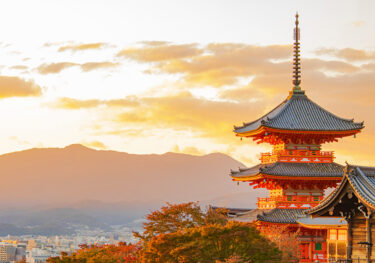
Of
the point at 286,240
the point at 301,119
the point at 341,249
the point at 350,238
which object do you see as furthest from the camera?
the point at 301,119

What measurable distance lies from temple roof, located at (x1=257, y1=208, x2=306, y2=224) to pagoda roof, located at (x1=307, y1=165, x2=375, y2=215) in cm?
2284

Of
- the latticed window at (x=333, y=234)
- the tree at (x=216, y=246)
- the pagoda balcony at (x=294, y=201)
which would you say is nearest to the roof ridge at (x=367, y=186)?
the tree at (x=216, y=246)

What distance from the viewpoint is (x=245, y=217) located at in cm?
5919

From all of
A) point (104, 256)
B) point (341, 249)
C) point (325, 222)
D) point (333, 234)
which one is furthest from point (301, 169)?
point (104, 256)

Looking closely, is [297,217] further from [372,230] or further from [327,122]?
[372,230]

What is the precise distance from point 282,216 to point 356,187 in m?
26.1

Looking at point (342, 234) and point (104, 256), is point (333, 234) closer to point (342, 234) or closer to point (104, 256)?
point (342, 234)

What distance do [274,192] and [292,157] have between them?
10.3 feet

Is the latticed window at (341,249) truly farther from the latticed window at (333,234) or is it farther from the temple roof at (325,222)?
the temple roof at (325,222)

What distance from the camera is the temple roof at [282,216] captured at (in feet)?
180

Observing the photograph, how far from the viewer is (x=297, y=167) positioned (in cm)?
5669

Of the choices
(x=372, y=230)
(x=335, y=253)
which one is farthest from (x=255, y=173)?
(x=372, y=230)

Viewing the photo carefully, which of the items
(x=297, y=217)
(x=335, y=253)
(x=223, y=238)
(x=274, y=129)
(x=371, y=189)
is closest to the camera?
(x=371, y=189)

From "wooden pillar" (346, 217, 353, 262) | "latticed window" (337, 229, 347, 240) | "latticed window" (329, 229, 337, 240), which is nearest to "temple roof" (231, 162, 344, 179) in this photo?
"latticed window" (329, 229, 337, 240)
